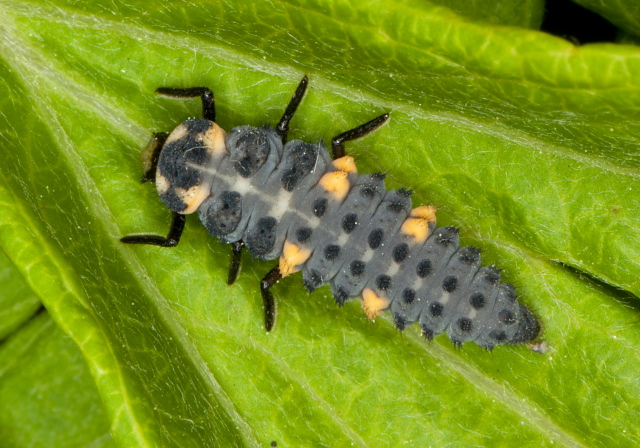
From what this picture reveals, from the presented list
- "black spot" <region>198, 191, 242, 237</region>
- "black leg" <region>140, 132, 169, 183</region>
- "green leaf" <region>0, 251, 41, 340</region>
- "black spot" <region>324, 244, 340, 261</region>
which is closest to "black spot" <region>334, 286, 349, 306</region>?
"black spot" <region>324, 244, 340, 261</region>

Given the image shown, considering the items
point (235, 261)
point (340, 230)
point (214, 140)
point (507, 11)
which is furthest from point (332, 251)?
point (507, 11)

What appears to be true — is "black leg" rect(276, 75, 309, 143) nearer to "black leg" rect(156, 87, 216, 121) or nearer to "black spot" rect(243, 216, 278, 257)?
"black leg" rect(156, 87, 216, 121)

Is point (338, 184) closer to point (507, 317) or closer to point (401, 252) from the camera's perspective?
point (401, 252)

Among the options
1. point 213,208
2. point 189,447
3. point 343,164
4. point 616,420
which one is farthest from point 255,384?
point 616,420

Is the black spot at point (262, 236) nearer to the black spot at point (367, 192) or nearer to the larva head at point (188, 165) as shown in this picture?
the larva head at point (188, 165)

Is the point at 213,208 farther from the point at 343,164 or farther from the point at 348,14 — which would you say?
the point at 348,14

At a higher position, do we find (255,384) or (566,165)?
(566,165)
